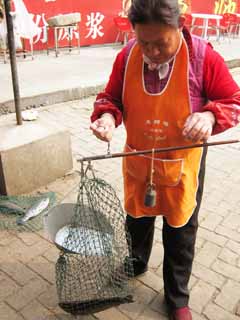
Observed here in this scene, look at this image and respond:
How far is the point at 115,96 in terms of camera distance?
81.2 inches

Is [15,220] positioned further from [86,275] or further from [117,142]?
[117,142]

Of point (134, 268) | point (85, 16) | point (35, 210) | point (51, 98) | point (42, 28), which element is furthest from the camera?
point (85, 16)

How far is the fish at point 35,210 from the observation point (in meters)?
3.37

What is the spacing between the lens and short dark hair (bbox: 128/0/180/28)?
4.96 feet

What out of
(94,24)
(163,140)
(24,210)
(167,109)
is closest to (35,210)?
(24,210)

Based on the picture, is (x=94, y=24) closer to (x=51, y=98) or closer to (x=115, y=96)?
(x=51, y=98)

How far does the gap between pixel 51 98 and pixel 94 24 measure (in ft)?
16.9

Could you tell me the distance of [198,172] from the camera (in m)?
2.07

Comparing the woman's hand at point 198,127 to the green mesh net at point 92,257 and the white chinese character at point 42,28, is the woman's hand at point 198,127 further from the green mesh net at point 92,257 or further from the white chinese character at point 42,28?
the white chinese character at point 42,28

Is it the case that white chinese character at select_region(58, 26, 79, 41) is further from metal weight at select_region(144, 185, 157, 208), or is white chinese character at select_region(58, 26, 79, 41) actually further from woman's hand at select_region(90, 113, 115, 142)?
metal weight at select_region(144, 185, 157, 208)

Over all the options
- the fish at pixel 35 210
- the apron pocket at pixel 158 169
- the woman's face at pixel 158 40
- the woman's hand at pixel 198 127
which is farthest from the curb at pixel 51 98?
the woman's hand at pixel 198 127

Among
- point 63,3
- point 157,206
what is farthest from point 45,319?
point 63,3

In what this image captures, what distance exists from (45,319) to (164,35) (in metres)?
1.95

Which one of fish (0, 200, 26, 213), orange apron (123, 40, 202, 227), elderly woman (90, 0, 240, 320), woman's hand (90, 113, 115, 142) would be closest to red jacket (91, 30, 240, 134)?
elderly woman (90, 0, 240, 320)
